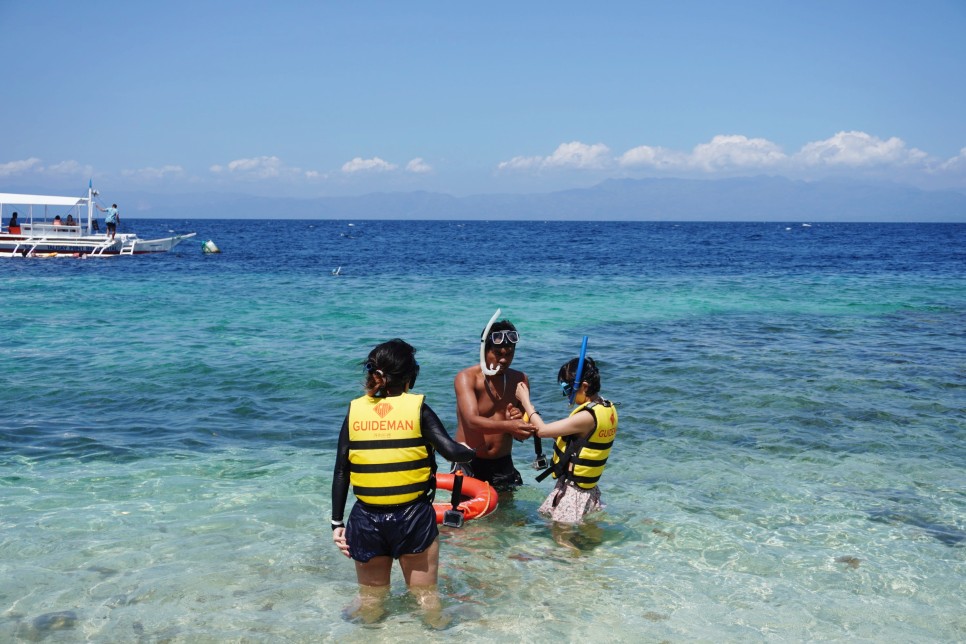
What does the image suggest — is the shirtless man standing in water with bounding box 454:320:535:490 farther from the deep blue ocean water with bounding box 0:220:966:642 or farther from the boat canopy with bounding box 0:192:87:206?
the boat canopy with bounding box 0:192:87:206

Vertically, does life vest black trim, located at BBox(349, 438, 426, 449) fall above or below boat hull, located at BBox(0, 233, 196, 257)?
below

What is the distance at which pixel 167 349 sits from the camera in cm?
1633

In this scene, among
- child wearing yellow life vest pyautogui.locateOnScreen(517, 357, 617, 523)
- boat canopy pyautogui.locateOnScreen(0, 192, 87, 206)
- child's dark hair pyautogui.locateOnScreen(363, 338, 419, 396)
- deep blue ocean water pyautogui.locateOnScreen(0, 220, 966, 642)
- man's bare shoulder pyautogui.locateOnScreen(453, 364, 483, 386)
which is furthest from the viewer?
boat canopy pyautogui.locateOnScreen(0, 192, 87, 206)

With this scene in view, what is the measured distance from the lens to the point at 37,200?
4116 cm

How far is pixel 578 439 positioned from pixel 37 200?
43.0m

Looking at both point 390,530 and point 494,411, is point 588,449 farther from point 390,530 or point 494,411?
point 390,530

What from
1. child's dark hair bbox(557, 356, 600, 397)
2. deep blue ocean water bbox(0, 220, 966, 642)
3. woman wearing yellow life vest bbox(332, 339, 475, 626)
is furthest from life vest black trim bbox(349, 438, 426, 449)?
child's dark hair bbox(557, 356, 600, 397)

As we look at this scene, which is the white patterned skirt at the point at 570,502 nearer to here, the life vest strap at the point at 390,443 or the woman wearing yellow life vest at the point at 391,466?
the woman wearing yellow life vest at the point at 391,466

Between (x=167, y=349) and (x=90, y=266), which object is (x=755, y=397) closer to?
(x=167, y=349)

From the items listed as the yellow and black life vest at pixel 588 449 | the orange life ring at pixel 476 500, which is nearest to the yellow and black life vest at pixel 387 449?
the orange life ring at pixel 476 500

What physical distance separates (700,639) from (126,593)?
4198 mm

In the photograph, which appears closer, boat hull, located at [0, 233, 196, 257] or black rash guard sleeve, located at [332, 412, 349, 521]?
black rash guard sleeve, located at [332, 412, 349, 521]

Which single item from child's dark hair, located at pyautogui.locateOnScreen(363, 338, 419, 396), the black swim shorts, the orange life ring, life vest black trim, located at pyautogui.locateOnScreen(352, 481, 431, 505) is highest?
child's dark hair, located at pyautogui.locateOnScreen(363, 338, 419, 396)

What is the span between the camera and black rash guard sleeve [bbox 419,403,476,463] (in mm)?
4484
